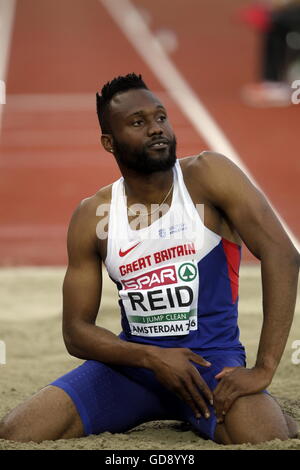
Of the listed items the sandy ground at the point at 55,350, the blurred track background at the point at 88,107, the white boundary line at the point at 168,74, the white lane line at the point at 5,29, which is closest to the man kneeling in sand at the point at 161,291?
the sandy ground at the point at 55,350

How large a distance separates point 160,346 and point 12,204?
699 centimetres

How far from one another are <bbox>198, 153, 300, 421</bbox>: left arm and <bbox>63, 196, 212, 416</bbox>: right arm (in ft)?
0.43

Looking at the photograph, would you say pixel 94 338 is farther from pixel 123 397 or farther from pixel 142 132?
pixel 142 132

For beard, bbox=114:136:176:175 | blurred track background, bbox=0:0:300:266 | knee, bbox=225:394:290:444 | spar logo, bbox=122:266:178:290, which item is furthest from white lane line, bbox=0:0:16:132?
knee, bbox=225:394:290:444

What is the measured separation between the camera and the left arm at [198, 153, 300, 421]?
4.06m

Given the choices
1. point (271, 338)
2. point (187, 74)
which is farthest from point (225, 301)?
point (187, 74)

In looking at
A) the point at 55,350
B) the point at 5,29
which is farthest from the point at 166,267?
the point at 5,29

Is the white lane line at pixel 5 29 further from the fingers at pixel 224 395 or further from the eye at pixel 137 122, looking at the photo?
the fingers at pixel 224 395

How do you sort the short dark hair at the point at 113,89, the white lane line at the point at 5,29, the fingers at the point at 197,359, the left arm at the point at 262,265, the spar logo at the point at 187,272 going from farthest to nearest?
1. the white lane line at the point at 5,29
2. the short dark hair at the point at 113,89
3. the spar logo at the point at 187,272
4. the fingers at the point at 197,359
5. the left arm at the point at 262,265

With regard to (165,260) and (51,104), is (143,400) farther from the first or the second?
(51,104)

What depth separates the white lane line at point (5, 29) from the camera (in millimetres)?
20094

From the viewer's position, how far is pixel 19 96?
18.1 m

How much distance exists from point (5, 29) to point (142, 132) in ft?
62.9

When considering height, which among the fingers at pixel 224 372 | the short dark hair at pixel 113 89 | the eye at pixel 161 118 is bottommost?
the fingers at pixel 224 372
